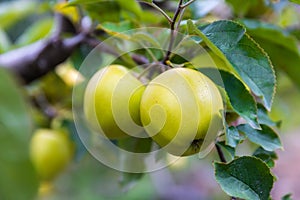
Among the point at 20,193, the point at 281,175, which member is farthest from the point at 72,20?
the point at 281,175

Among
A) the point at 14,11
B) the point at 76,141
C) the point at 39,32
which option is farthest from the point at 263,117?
the point at 14,11

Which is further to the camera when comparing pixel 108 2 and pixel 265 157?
pixel 108 2

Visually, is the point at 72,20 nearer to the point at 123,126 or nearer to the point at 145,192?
the point at 123,126

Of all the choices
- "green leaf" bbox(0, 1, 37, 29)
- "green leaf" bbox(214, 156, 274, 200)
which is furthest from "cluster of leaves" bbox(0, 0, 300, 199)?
"green leaf" bbox(0, 1, 37, 29)

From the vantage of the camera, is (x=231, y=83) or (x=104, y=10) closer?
(x=231, y=83)

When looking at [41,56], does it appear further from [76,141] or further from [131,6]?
[131,6]

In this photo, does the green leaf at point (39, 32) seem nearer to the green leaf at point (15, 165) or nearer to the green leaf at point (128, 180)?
the green leaf at point (128, 180)
